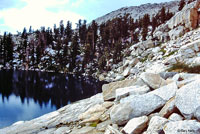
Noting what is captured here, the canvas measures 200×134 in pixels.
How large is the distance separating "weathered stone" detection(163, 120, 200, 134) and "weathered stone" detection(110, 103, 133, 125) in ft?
7.84

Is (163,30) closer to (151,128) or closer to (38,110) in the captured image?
(38,110)

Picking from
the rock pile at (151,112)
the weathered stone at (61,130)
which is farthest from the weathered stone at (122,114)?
the weathered stone at (61,130)

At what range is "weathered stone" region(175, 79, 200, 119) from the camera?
566cm

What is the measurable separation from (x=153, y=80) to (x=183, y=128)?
532cm

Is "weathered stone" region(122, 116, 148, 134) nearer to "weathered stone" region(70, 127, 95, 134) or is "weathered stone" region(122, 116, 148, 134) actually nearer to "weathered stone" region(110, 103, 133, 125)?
"weathered stone" region(110, 103, 133, 125)

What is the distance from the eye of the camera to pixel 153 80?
9883 millimetres

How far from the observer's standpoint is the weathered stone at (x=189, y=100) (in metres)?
5.66

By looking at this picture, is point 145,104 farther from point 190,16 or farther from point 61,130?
point 190,16

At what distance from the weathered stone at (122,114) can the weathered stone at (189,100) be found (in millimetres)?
2107

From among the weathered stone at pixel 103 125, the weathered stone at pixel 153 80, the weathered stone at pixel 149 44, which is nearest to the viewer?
the weathered stone at pixel 103 125

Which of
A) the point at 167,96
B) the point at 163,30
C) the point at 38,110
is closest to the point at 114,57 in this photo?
the point at 163,30

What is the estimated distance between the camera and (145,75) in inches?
410

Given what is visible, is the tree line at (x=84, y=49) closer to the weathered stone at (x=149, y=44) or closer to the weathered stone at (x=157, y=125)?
the weathered stone at (x=149, y=44)

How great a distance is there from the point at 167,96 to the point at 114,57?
184ft
